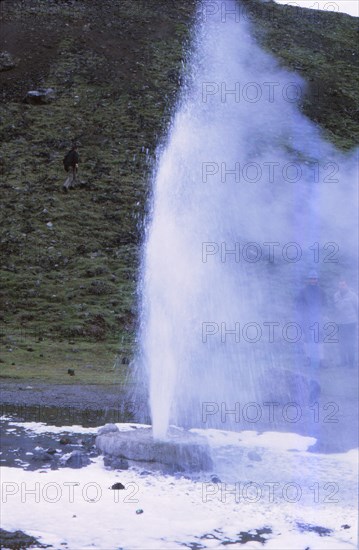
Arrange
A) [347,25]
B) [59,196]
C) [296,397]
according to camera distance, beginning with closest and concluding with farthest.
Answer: [296,397] < [59,196] < [347,25]

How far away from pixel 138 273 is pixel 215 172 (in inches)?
343

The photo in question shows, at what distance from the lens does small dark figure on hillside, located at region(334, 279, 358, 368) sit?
16781 mm

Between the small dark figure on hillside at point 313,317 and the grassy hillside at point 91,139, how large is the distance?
12.9ft

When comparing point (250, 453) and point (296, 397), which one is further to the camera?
point (296, 397)

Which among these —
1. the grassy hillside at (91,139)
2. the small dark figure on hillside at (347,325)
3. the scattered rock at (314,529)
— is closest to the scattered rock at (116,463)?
the scattered rock at (314,529)

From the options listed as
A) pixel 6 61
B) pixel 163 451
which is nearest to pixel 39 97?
pixel 6 61

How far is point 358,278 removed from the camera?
2661 centimetres

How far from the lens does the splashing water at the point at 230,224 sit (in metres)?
13.6

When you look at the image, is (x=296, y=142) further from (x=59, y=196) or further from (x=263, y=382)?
(x=263, y=382)

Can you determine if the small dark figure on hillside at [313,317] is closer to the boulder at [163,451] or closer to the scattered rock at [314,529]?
the boulder at [163,451]

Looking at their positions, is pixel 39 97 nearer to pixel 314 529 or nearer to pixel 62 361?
pixel 62 361

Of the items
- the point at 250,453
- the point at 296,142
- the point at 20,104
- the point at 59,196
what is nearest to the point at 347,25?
the point at 296,142

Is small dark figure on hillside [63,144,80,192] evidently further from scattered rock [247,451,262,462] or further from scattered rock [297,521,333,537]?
scattered rock [297,521,333,537]

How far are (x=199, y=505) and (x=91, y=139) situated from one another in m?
28.8
